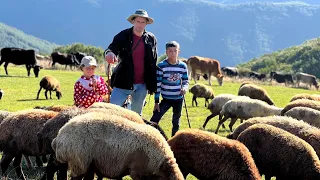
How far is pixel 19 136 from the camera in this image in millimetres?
5965

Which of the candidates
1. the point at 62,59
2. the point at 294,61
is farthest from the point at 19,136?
the point at 294,61

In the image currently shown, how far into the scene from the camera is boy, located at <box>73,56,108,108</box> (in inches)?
269

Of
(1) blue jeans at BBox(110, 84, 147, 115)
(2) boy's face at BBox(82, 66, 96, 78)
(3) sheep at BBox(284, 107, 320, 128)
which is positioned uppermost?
(2) boy's face at BBox(82, 66, 96, 78)

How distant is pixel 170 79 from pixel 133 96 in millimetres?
795

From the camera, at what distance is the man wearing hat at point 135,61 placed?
22.5 ft

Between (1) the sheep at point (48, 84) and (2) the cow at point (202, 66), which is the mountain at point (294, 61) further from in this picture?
(1) the sheep at point (48, 84)

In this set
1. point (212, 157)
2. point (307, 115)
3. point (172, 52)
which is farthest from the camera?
point (307, 115)

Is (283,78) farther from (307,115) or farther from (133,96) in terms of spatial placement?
(133,96)

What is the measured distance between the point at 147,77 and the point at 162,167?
2.61 metres

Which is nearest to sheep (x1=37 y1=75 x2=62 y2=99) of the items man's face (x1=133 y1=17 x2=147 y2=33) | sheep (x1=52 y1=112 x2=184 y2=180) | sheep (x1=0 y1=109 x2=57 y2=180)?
man's face (x1=133 y1=17 x2=147 y2=33)

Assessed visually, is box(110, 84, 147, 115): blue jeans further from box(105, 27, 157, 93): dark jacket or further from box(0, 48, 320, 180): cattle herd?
box(0, 48, 320, 180): cattle herd

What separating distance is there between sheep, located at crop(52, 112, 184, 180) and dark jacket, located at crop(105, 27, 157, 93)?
7.18 ft

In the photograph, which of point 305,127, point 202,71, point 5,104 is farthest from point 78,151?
point 202,71

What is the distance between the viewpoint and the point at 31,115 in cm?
615
